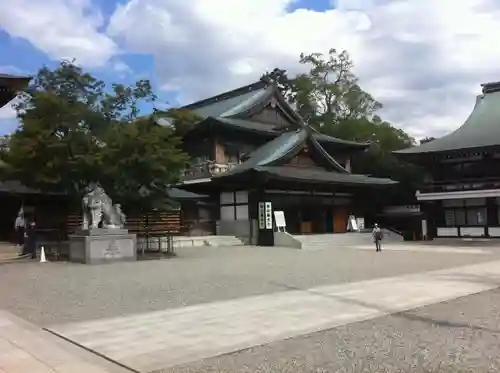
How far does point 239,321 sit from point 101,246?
11.8 metres

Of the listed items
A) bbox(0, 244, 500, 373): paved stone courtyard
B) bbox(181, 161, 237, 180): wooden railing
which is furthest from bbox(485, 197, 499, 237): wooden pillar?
bbox(181, 161, 237, 180): wooden railing

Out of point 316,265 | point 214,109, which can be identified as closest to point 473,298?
point 316,265

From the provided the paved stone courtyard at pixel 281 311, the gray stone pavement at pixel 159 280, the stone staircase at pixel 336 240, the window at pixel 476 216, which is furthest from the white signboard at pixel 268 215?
the window at pixel 476 216

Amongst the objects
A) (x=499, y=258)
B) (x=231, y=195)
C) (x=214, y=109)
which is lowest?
(x=499, y=258)

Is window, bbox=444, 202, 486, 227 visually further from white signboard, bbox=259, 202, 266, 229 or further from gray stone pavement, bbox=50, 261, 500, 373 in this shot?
gray stone pavement, bbox=50, 261, 500, 373

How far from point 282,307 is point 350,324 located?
1.75m

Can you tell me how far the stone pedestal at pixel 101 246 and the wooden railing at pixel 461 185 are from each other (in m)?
22.0

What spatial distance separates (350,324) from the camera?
7688mm

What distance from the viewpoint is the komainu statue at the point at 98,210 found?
1897 centimetres

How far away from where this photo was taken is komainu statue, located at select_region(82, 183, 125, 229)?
18969 mm

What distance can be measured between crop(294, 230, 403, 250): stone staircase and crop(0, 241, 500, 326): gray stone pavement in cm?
841

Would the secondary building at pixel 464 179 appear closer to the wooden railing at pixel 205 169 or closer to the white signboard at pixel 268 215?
the white signboard at pixel 268 215

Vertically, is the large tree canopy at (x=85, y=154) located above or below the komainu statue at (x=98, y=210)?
above

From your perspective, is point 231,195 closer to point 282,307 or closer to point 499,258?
point 499,258
